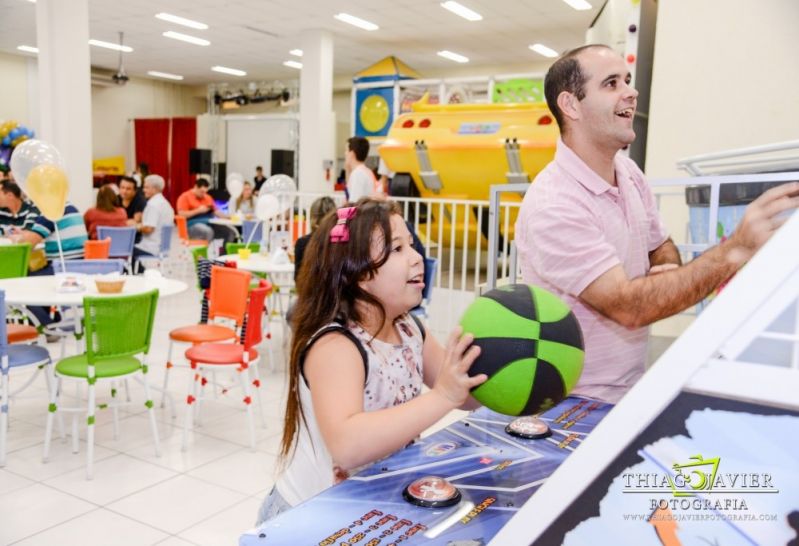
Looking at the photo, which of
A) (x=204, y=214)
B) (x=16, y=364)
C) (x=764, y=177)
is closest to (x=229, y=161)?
(x=204, y=214)

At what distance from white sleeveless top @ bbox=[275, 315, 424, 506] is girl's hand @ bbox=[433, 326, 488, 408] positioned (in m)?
0.27

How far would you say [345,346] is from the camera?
137cm

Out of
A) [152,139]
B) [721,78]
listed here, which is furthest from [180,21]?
[721,78]

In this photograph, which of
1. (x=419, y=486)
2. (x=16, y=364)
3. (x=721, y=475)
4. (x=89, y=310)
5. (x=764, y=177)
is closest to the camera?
(x=721, y=475)

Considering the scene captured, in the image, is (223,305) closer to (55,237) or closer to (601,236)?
(55,237)

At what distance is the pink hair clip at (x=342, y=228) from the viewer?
4.74 feet

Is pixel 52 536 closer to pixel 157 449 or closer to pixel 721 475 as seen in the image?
pixel 157 449

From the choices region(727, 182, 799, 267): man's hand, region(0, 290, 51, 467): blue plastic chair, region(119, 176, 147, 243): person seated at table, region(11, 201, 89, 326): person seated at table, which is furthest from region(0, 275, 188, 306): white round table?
region(119, 176, 147, 243): person seated at table

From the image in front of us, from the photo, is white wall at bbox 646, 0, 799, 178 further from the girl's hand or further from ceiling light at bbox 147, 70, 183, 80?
ceiling light at bbox 147, 70, 183, 80

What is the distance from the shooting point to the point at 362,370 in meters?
1.37

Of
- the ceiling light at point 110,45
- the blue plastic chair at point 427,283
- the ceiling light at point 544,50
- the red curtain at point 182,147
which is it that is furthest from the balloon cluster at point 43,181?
the red curtain at point 182,147

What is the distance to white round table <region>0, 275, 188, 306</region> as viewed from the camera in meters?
3.68

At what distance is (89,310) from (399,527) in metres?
2.82

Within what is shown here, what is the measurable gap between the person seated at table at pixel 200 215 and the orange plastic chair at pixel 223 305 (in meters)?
5.81
